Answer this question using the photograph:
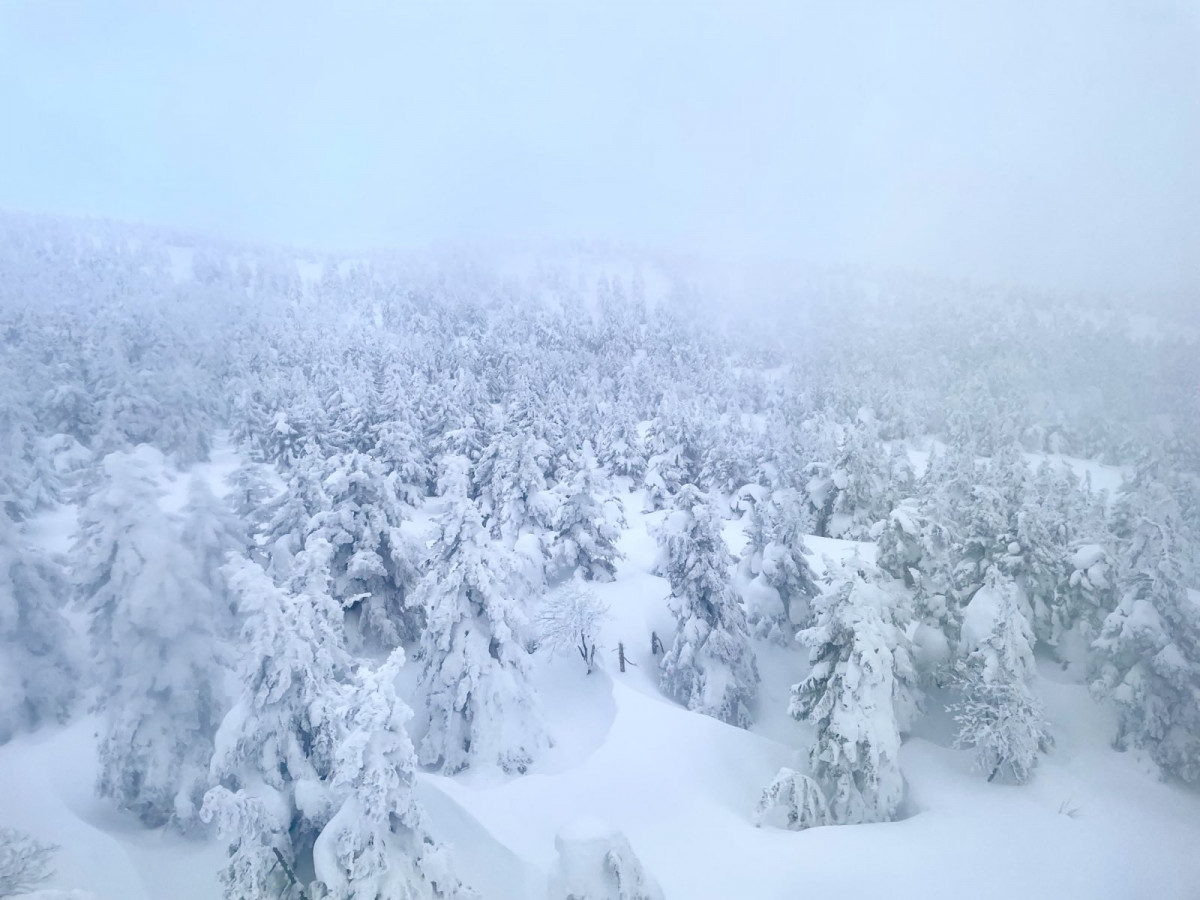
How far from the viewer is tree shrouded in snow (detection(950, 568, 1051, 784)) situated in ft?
66.9

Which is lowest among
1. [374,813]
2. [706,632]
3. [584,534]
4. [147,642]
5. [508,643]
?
[706,632]

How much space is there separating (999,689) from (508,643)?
16112 millimetres

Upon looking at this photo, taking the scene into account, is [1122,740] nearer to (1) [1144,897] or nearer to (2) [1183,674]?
(2) [1183,674]

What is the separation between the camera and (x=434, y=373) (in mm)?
62812

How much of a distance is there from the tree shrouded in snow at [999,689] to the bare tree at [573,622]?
13.3 meters

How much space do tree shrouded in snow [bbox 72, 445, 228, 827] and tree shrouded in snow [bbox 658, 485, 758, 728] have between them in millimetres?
17901

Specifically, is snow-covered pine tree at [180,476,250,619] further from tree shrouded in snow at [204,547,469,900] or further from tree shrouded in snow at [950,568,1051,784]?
tree shrouded in snow at [950,568,1051,784]

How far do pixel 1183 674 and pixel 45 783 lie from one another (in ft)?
98.2

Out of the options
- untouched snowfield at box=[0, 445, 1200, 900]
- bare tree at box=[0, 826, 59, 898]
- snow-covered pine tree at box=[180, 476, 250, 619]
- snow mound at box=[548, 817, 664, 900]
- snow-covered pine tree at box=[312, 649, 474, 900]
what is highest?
snow-covered pine tree at box=[180, 476, 250, 619]

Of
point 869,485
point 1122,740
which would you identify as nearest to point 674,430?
point 869,485

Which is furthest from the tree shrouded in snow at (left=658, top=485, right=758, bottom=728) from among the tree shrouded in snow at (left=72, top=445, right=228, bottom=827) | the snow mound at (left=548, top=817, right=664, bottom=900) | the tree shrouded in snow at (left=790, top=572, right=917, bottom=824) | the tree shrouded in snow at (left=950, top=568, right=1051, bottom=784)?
the tree shrouded in snow at (left=72, top=445, right=228, bottom=827)

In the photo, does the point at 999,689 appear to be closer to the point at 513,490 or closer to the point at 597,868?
the point at 597,868

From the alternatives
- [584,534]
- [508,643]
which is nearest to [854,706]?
[508,643]

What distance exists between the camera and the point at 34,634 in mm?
13688
